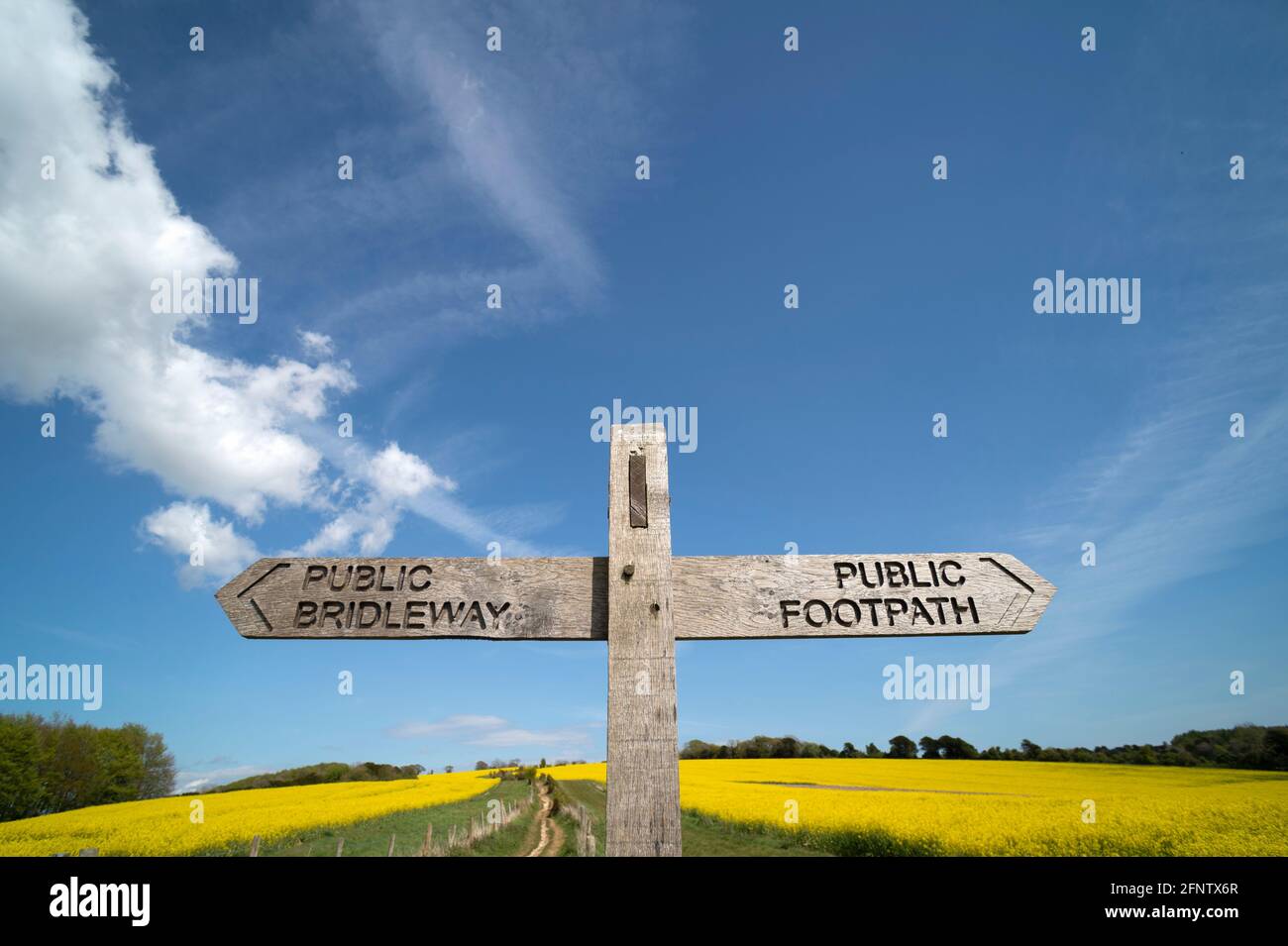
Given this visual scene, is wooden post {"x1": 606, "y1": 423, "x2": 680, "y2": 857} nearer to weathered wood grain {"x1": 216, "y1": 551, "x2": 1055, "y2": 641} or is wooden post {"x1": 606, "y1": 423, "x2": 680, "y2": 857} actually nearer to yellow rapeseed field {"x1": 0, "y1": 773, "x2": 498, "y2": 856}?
weathered wood grain {"x1": 216, "y1": 551, "x2": 1055, "y2": 641}

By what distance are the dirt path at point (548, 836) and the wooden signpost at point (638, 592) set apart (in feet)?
29.5

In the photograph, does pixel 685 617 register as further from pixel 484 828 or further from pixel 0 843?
pixel 0 843

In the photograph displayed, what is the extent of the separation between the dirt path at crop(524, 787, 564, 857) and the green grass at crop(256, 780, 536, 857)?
48 cm

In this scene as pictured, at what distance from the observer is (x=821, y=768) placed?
23203 millimetres

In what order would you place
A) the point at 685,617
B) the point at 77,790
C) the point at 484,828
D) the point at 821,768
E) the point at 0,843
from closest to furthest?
the point at 685,617, the point at 0,843, the point at 484,828, the point at 821,768, the point at 77,790

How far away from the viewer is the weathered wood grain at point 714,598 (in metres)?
3.01

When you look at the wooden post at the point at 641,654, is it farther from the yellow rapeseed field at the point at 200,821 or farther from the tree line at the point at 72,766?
the tree line at the point at 72,766

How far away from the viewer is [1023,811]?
1156 cm

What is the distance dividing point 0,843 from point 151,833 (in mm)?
3067

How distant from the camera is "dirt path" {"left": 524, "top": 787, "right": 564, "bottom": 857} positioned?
13683 mm

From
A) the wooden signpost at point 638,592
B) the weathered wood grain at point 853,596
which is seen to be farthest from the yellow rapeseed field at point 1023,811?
the wooden signpost at point 638,592

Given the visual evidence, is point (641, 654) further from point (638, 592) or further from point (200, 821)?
point (200, 821)
